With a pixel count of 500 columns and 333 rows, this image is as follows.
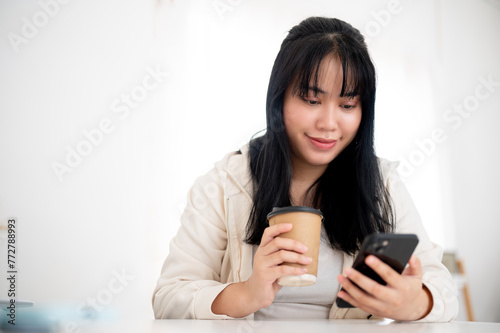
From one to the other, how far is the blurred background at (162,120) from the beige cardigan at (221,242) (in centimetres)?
172

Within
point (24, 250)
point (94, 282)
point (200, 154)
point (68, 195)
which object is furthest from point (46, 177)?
point (200, 154)

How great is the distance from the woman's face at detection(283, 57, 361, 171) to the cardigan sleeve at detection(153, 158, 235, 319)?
10.2 inches

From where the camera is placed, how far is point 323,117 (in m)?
1.13

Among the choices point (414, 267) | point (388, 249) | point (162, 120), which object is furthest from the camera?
point (162, 120)

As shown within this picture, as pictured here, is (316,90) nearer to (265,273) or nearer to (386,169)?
(386,169)

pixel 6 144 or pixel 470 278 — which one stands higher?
pixel 6 144

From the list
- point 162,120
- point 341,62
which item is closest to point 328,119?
point 341,62

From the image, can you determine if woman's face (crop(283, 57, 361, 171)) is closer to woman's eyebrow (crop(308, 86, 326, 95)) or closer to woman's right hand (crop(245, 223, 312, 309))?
woman's eyebrow (crop(308, 86, 326, 95))

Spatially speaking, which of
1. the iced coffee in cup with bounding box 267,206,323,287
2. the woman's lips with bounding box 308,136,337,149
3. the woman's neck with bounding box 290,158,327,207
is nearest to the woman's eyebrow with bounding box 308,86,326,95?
the woman's lips with bounding box 308,136,337,149

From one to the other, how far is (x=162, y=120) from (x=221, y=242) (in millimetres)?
2005

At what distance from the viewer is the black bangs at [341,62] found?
3.70 feet

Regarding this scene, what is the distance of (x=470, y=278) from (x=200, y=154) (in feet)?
8.01

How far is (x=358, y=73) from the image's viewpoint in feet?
3.75

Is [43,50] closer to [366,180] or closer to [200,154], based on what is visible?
[200,154]
